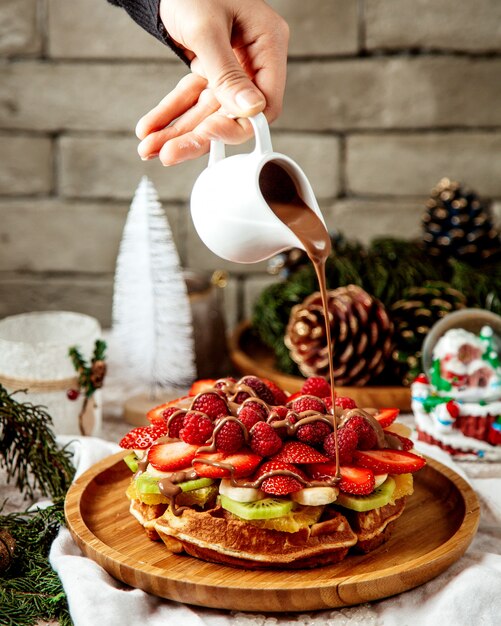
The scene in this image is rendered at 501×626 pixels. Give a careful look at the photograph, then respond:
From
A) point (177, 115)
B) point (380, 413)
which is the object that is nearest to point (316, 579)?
point (380, 413)

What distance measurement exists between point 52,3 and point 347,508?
78.5 inches

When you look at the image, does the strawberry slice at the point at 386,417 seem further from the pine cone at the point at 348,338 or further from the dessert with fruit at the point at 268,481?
the pine cone at the point at 348,338

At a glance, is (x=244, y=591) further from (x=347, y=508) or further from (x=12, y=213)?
(x=12, y=213)

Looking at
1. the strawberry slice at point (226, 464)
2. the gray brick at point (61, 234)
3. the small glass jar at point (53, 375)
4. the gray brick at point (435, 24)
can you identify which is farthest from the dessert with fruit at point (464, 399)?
the gray brick at point (61, 234)

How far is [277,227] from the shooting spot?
1.17m

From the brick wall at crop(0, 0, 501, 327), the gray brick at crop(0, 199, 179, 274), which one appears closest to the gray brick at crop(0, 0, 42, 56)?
the brick wall at crop(0, 0, 501, 327)

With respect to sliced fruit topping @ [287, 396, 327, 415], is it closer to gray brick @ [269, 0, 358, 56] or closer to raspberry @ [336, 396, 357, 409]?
raspberry @ [336, 396, 357, 409]

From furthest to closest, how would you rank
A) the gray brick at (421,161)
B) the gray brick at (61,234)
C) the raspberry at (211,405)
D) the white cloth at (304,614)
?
the gray brick at (61,234) < the gray brick at (421,161) < the raspberry at (211,405) < the white cloth at (304,614)

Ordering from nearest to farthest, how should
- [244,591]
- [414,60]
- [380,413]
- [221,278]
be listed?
[244,591] < [380,413] < [221,278] < [414,60]

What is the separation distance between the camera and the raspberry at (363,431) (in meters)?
1.28

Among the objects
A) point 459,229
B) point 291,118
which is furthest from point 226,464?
point 291,118

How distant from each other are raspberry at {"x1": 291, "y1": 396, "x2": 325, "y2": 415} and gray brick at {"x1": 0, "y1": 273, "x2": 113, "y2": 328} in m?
1.66

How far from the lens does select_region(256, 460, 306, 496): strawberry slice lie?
117cm

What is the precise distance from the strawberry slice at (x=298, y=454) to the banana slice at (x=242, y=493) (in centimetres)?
6
